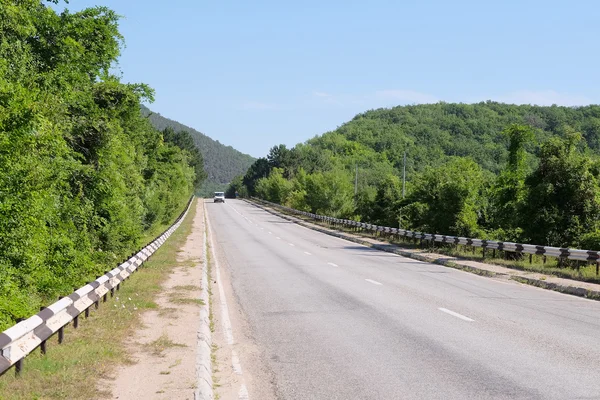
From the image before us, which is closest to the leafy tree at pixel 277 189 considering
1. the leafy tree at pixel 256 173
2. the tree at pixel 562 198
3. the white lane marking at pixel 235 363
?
the leafy tree at pixel 256 173

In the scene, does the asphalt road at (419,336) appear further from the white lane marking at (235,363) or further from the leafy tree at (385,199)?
the leafy tree at (385,199)

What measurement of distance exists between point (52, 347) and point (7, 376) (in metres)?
1.65

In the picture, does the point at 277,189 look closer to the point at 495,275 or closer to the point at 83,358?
the point at 495,275

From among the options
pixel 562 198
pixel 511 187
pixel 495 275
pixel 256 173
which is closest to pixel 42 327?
pixel 495 275

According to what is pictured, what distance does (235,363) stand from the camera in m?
8.59

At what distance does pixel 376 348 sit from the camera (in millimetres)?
9195

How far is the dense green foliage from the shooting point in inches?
397

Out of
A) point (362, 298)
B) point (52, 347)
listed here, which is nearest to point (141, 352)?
point (52, 347)

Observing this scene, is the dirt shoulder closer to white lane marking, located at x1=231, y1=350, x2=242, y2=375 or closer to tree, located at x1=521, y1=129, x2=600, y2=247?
white lane marking, located at x1=231, y1=350, x2=242, y2=375

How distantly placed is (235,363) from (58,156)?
7035 millimetres

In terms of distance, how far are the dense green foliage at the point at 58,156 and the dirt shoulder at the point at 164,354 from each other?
1.97 m

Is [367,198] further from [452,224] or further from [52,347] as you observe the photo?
[52,347]

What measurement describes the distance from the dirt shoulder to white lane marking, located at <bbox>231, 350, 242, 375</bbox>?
1.81 feet

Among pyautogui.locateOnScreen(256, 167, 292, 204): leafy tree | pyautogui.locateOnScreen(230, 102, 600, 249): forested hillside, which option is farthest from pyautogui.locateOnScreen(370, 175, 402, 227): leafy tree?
pyautogui.locateOnScreen(256, 167, 292, 204): leafy tree
